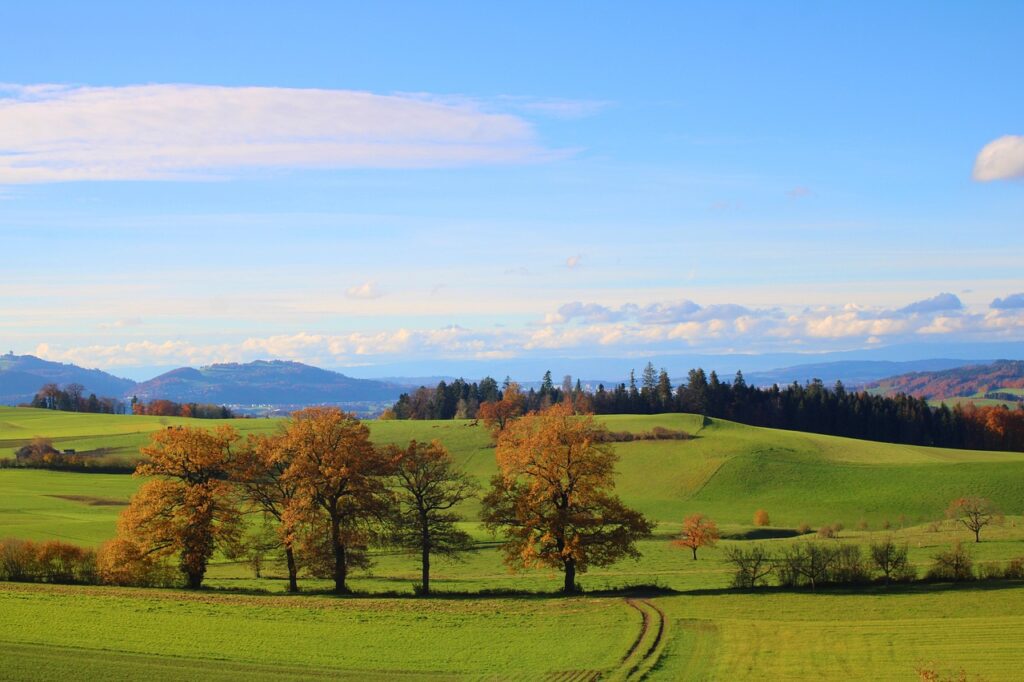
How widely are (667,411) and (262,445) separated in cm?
14177

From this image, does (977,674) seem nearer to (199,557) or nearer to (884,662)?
(884,662)

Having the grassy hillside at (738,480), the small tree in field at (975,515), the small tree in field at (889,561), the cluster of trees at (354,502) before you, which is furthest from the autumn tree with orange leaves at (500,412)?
the small tree in field at (889,561)

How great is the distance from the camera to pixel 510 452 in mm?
48250

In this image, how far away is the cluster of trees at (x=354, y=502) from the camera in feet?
156

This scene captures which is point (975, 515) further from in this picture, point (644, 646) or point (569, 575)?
point (644, 646)

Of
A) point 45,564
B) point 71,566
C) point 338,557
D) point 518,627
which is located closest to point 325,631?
point 518,627

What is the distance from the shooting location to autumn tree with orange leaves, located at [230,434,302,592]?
158 feet

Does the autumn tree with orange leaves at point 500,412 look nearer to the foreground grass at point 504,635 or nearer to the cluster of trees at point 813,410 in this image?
the cluster of trees at point 813,410

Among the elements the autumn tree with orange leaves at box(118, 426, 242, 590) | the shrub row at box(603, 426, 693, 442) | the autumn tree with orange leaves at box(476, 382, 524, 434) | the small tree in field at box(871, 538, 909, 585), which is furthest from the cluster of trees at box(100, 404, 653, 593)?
the autumn tree with orange leaves at box(476, 382, 524, 434)

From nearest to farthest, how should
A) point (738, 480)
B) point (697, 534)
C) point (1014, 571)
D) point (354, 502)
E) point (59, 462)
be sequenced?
point (1014, 571), point (354, 502), point (697, 534), point (738, 480), point (59, 462)

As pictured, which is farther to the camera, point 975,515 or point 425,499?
point 975,515

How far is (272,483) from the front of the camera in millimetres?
50781

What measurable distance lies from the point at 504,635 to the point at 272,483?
64.0 feet

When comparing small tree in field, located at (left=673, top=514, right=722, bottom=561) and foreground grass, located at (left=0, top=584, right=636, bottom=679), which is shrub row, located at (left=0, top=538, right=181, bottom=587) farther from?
small tree in field, located at (left=673, top=514, right=722, bottom=561)
